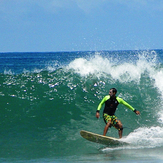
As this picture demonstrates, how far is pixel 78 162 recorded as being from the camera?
22.4 feet

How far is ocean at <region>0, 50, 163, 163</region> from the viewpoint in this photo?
7.82 meters

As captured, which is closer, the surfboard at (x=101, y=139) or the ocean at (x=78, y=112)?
the ocean at (x=78, y=112)

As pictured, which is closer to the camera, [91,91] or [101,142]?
[101,142]

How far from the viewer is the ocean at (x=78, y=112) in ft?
25.6

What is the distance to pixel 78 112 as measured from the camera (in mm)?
11219

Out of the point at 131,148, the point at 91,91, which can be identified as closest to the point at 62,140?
the point at 131,148

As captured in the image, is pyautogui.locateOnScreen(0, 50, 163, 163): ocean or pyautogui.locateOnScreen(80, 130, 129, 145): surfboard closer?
pyautogui.locateOnScreen(0, 50, 163, 163): ocean

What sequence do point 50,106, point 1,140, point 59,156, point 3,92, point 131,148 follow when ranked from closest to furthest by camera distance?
point 59,156, point 131,148, point 1,140, point 50,106, point 3,92

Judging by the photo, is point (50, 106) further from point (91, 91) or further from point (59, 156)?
point (59, 156)

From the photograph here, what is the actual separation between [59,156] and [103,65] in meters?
8.13

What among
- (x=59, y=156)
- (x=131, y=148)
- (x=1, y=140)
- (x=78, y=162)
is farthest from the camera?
(x=1, y=140)

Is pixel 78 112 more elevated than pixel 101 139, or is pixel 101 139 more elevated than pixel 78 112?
pixel 78 112

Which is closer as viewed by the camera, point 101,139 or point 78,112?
point 101,139

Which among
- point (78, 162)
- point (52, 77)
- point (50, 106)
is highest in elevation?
point (52, 77)
